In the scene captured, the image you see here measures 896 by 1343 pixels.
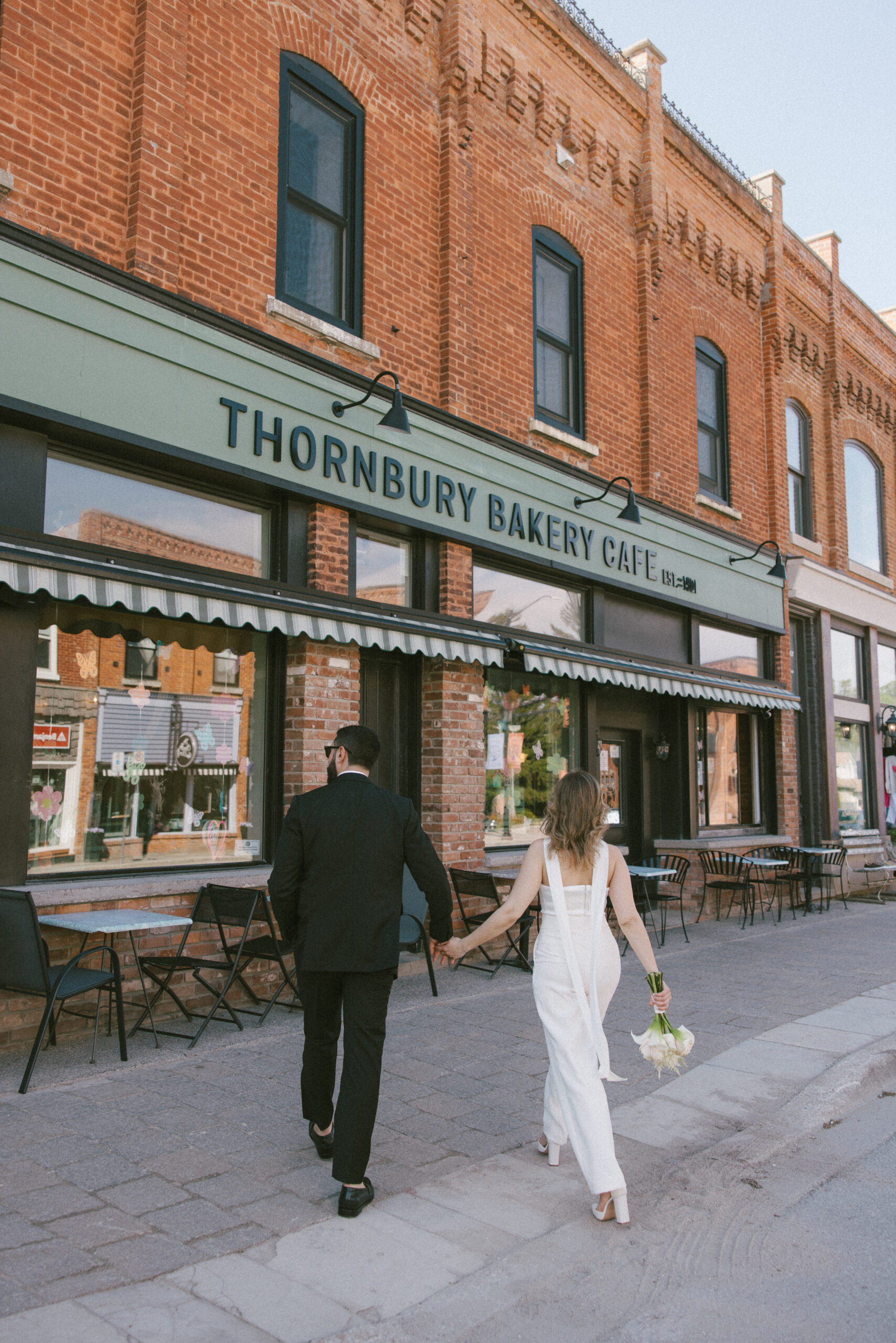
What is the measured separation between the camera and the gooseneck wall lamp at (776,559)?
43.6 ft

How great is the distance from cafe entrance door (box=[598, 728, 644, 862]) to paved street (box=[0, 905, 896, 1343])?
551 centimetres

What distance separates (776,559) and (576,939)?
36.0 feet

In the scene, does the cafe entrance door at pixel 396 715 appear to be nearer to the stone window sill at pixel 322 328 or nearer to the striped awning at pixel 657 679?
the striped awning at pixel 657 679

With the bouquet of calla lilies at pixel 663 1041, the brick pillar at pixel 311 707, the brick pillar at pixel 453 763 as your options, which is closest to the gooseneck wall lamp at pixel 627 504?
the brick pillar at pixel 453 763

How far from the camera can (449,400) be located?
8.95 metres

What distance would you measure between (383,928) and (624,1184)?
1315mm

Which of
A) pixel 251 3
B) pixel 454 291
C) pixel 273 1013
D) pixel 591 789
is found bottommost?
pixel 273 1013

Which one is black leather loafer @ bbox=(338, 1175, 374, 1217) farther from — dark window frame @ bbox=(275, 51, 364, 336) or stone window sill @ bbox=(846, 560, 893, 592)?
stone window sill @ bbox=(846, 560, 893, 592)

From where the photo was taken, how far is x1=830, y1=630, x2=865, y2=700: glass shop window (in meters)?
16.3

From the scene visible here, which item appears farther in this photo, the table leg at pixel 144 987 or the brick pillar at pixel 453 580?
the brick pillar at pixel 453 580

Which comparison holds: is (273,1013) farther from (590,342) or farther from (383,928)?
(590,342)

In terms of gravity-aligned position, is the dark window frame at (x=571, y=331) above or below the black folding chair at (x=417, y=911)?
above

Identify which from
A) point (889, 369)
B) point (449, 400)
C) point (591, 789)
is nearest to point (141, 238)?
point (449, 400)

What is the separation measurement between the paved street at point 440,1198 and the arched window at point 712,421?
8.64 meters
